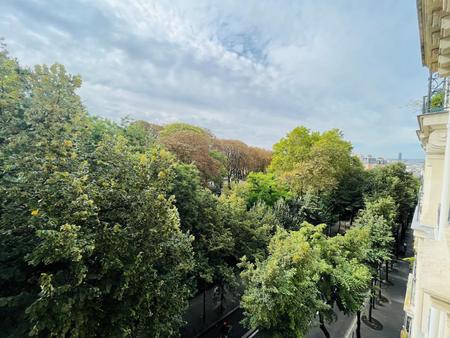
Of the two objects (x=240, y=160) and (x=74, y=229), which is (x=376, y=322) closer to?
(x=74, y=229)

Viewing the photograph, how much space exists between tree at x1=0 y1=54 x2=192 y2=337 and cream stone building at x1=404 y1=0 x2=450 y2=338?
5200 mm

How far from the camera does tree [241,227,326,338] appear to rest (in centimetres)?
775

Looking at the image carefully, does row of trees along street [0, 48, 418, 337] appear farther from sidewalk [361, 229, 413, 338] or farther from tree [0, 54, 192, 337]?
sidewalk [361, 229, 413, 338]

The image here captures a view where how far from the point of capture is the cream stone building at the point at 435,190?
2914mm

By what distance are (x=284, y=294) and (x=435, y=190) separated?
5.08 metres

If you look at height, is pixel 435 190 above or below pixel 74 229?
Result: above

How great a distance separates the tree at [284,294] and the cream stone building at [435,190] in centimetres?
314

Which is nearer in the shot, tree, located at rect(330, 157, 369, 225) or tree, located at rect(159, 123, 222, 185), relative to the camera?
tree, located at rect(159, 123, 222, 185)

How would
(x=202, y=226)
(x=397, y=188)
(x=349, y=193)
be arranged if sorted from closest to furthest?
(x=202, y=226) → (x=397, y=188) → (x=349, y=193)

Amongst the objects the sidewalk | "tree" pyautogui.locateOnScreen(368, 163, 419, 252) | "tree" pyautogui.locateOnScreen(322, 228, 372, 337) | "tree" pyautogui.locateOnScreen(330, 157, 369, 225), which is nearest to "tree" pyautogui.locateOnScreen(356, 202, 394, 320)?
the sidewalk

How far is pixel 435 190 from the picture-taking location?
6219 mm

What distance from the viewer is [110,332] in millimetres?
5531

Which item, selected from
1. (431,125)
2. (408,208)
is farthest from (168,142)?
(408,208)

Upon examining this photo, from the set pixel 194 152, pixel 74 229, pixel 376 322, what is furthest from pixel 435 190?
pixel 194 152
